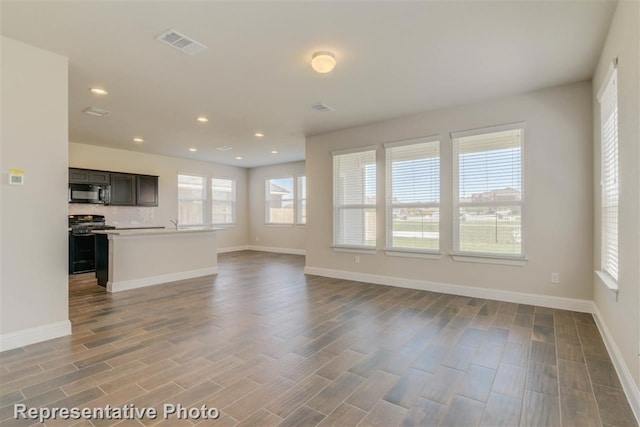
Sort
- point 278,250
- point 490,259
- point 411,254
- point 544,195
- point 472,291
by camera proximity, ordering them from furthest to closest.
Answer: point 278,250 → point 411,254 → point 472,291 → point 490,259 → point 544,195

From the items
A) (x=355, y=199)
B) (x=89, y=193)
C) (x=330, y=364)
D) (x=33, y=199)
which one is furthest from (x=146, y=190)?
(x=330, y=364)

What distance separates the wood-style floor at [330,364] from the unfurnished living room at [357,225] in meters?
0.02

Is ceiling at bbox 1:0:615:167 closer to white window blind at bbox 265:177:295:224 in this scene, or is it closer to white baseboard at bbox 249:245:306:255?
white window blind at bbox 265:177:295:224

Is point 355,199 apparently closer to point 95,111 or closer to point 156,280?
point 156,280

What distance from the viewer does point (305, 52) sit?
3025mm

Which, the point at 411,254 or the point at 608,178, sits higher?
the point at 608,178

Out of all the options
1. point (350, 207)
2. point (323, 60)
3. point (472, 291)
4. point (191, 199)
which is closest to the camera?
point (323, 60)

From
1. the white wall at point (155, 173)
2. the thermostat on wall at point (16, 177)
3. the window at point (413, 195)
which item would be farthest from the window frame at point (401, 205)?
the white wall at point (155, 173)

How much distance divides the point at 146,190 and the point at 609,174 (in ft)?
27.6

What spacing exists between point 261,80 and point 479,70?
2413 millimetres

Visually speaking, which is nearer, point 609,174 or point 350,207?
point 609,174

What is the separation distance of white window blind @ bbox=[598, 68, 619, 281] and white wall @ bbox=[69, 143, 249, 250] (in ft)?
27.9

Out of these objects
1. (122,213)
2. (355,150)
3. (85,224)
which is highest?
(355,150)

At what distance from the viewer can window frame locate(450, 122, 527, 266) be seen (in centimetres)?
404
